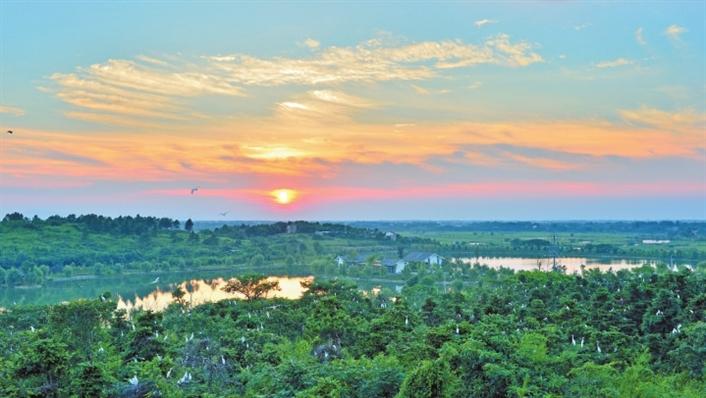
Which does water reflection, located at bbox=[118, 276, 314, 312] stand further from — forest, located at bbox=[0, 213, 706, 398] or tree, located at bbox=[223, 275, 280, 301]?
tree, located at bbox=[223, 275, 280, 301]

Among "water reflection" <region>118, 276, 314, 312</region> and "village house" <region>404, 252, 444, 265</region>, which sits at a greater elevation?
"village house" <region>404, 252, 444, 265</region>

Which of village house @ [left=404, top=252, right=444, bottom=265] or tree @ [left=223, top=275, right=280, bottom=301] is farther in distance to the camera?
village house @ [left=404, top=252, right=444, bottom=265]

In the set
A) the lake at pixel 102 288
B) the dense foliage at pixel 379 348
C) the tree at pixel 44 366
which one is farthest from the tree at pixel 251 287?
the lake at pixel 102 288

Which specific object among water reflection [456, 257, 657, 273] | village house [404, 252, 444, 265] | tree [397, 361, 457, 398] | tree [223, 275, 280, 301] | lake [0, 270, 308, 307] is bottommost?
lake [0, 270, 308, 307]

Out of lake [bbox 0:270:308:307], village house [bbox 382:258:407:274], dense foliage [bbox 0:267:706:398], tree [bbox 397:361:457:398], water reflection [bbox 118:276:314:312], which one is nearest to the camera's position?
tree [bbox 397:361:457:398]

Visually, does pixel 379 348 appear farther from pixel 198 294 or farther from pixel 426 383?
pixel 198 294

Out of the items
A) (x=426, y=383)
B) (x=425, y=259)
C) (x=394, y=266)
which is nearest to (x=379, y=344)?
(x=426, y=383)

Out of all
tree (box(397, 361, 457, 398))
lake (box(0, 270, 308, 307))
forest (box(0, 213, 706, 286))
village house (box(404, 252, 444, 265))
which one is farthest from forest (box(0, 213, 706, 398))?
forest (box(0, 213, 706, 286))

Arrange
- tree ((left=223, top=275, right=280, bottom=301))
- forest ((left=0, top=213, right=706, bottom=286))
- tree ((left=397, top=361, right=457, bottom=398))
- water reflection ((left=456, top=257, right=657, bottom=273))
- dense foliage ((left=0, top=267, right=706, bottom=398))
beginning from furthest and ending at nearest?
water reflection ((left=456, top=257, right=657, bottom=273)) < forest ((left=0, top=213, right=706, bottom=286)) < tree ((left=223, top=275, right=280, bottom=301)) < dense foliage ((left=0, top=267, right=706, bottom=398)) < tree ((left=397, top=361, right=457, bottom=398))
